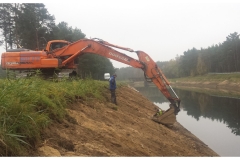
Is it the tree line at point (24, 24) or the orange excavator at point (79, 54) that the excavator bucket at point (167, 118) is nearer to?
the orange excavator at point (79, 54)

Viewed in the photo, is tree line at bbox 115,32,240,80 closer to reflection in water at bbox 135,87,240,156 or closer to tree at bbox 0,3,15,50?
reflection in water at bbox 135,87,240,156

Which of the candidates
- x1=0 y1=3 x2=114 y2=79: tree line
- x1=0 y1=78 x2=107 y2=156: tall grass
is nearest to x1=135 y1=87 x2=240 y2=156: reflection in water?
x1=0 y1=78 x2=107 y2=156: tall grass

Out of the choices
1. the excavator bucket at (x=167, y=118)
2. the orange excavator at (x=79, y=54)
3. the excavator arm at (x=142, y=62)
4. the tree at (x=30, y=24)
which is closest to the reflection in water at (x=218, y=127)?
the excavator bucket at (x=167, y=118)

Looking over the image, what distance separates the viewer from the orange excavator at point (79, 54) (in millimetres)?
9914

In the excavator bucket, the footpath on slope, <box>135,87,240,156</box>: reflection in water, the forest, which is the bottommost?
<box>135,87,240,156</box>: reflection in water

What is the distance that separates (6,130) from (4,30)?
27.1 metres

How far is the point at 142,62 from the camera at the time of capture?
9977 mm

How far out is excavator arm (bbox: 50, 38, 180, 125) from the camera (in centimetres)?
984

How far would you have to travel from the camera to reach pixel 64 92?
6637 millimetres

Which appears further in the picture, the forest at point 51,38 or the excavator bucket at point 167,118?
the forest at point 51,38

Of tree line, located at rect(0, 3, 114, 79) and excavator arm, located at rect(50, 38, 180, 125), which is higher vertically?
tree line, located at rect(0, 3, 114, 79)

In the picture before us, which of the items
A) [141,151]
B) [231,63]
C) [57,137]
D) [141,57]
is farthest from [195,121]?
[231,63]

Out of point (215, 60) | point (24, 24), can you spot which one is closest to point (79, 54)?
point (24, 24)

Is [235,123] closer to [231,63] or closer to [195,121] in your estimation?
[195,121]
